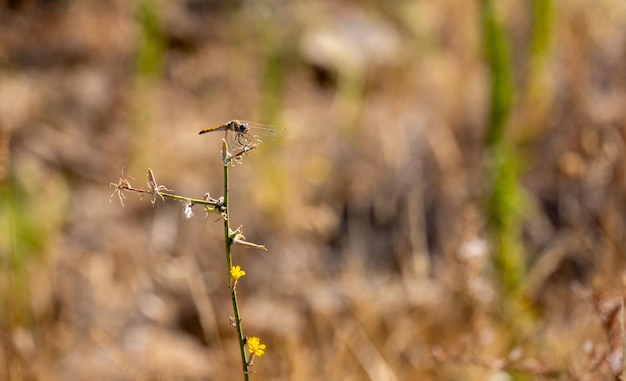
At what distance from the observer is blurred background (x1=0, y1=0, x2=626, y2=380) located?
1.55 metres

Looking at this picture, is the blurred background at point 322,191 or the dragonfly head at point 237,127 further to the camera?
the blurred background at point 322,191

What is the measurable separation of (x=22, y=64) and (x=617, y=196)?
248cm

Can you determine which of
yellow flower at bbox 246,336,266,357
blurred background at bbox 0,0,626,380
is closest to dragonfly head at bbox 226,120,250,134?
yellow flower at bbox 246,336,266,357

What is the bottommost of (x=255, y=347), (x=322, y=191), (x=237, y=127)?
(x=255, y=347)

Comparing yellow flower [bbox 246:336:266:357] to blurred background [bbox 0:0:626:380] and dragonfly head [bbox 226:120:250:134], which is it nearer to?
dragonfly head [bbox 226:120:250:134]

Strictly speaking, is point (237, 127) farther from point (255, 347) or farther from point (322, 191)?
point (322, 191)

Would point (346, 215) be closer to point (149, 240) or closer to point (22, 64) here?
point (149, 240)

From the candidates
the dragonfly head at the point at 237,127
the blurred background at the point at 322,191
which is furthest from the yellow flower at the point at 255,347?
the blurred background at the point at 322,191

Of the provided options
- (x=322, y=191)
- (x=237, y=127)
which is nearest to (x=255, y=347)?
(x=237, y=127)

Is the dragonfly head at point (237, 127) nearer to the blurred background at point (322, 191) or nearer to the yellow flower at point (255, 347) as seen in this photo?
the yellow flower at point (255, 347)

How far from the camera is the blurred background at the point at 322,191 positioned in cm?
155

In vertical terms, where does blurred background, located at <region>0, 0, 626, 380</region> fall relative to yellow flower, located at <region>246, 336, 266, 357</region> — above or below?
above

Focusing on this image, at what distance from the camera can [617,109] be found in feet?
7.61

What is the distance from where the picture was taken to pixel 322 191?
99.9 inches
